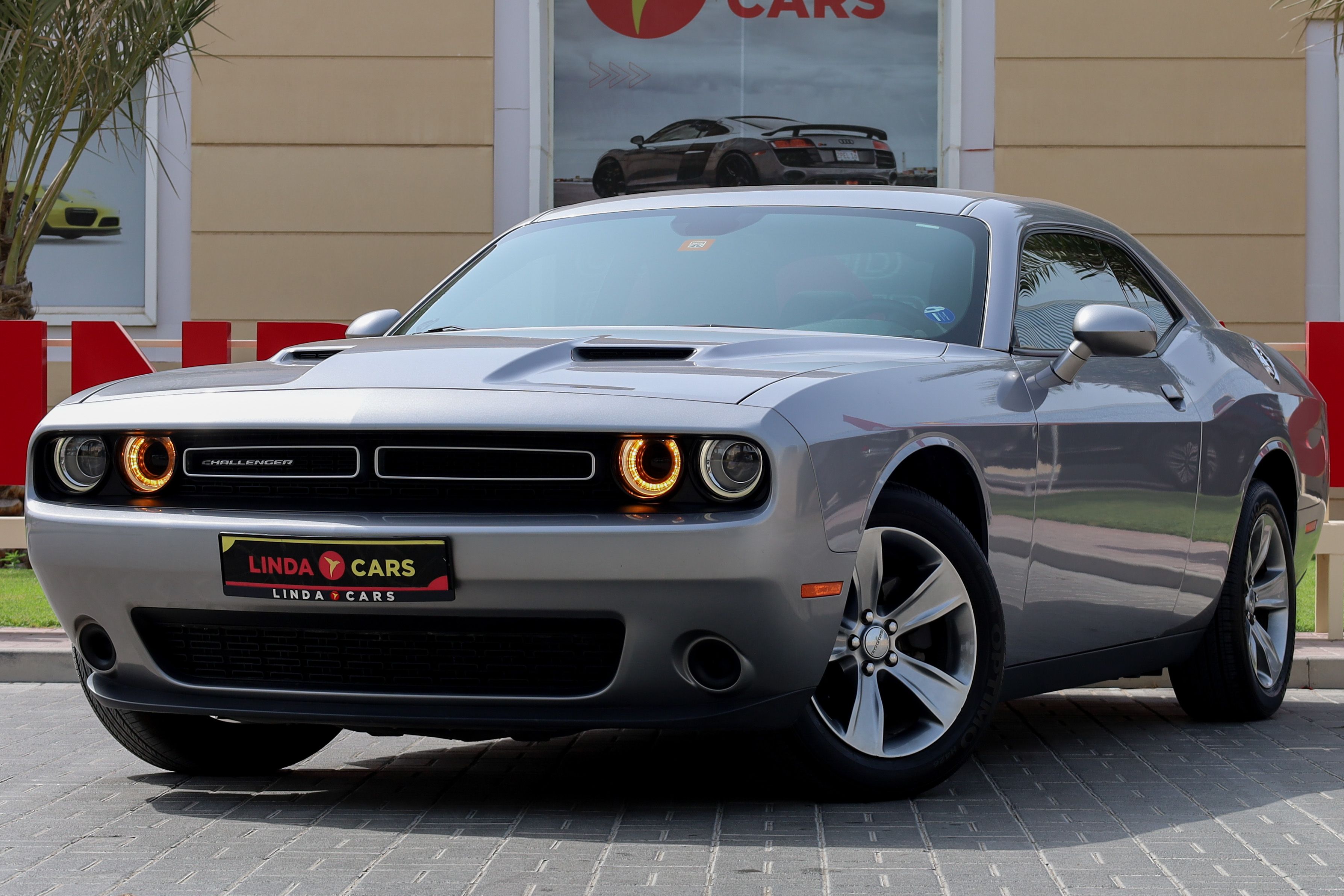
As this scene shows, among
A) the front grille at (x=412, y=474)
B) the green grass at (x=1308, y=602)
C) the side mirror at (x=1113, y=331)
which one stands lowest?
the green grass at (x=1308, y=602)

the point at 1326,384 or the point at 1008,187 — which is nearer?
the point at 1326,384

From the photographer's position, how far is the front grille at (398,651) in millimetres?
4102

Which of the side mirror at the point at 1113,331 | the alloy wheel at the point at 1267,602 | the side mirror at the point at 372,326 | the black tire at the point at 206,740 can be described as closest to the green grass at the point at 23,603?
the side mirror at the point at 372,326

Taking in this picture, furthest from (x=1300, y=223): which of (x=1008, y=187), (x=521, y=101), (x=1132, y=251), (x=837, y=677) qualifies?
(x=837, y=677)

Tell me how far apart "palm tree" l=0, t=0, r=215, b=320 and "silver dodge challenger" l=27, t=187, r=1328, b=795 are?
262 inches

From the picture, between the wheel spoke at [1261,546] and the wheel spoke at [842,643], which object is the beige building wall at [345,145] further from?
the wheel spoke at [842,643]

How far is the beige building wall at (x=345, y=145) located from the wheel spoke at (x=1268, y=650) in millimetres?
10310

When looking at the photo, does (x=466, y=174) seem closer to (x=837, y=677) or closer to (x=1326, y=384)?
(x=1326, y=384)

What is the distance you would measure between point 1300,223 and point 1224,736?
1052 cm

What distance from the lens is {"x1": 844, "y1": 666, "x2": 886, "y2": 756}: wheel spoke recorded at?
4.39 metres

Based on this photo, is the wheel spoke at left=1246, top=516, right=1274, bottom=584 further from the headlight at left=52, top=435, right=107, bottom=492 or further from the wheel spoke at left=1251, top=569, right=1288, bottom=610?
the headlight at left=52, top=435, right=107, bottom=492

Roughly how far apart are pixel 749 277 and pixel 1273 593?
8.22 feet

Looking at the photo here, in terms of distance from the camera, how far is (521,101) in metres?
15.7

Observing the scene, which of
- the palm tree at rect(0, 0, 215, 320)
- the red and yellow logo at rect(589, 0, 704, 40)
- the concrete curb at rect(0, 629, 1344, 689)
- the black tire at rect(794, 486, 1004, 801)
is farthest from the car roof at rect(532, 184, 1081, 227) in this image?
the red and yellow logo at rect(589, 0, 704, 40)
